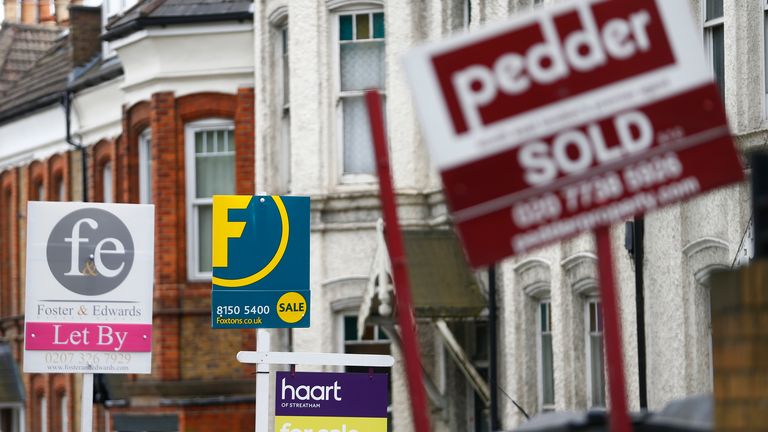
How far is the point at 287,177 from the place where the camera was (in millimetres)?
26578

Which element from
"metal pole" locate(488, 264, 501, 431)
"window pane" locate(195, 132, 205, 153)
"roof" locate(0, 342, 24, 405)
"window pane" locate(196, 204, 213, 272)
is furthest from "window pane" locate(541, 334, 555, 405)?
"roof" locate(0, 342, 24, 405)

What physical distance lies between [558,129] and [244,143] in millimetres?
21089

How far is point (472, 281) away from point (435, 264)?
49 centimetres

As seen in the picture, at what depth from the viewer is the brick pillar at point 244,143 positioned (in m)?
28.2

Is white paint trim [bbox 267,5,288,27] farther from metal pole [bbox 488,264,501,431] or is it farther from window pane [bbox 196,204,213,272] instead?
metal pole [bbox 488,264,501,431]

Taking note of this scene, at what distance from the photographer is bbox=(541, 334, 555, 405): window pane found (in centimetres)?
2222

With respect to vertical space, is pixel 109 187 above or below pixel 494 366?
above

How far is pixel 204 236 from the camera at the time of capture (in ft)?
94.4

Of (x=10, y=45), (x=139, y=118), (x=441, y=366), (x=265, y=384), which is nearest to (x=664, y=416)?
(x=265, y=384)

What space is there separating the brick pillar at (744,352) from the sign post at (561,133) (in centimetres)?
45

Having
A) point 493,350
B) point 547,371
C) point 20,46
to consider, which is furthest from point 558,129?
point 20,46

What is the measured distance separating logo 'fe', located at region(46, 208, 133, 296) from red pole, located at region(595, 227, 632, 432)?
33.7 ft

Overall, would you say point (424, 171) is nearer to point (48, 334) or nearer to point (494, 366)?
point (494, 366)

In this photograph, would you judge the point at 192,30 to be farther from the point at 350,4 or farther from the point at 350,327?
the point at 350,327
